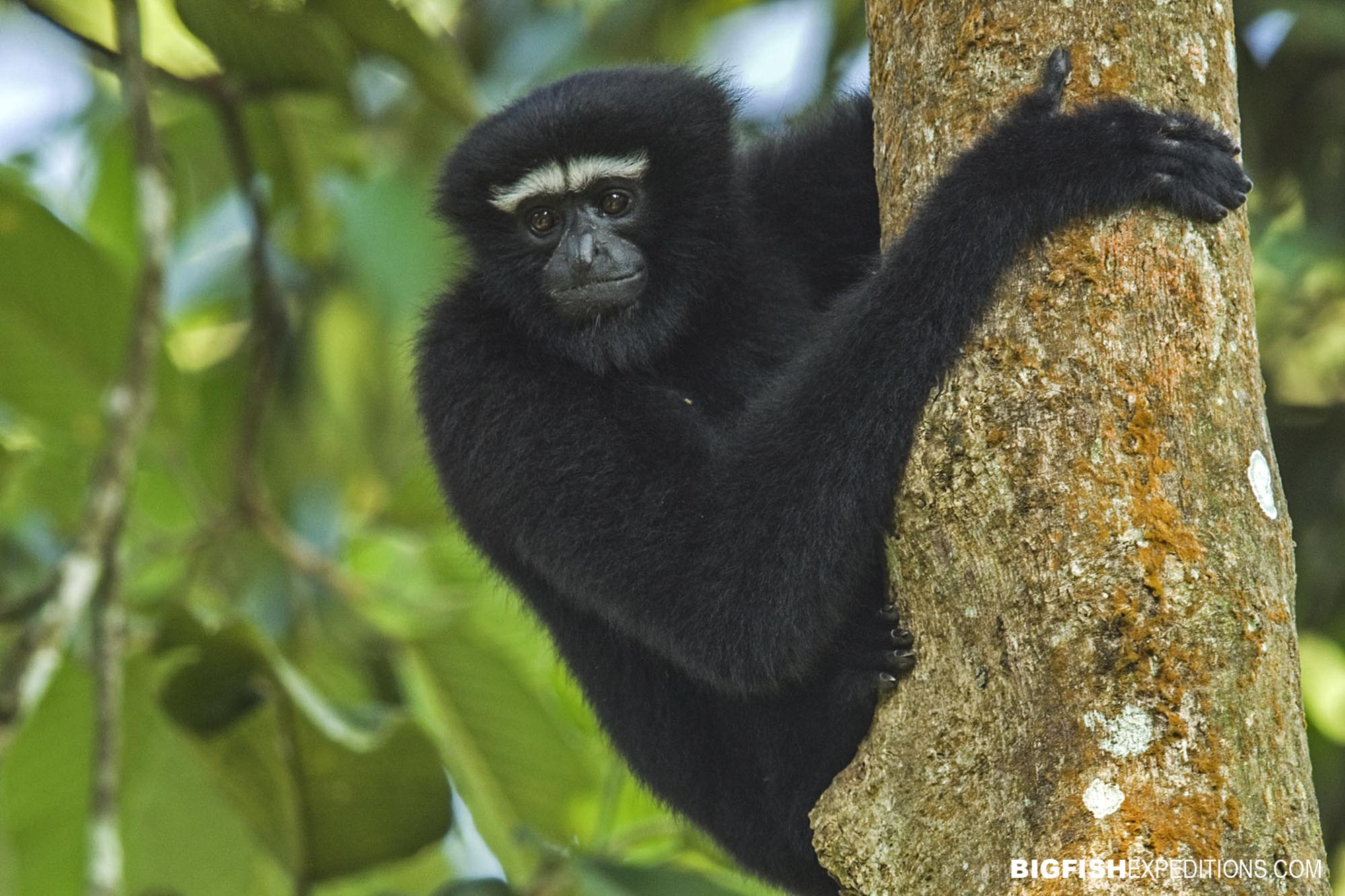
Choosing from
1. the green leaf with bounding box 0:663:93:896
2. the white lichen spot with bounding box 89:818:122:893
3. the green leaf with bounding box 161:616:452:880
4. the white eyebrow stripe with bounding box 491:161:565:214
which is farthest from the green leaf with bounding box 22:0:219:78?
the white lichen spot with bounding box 89:818:122:893

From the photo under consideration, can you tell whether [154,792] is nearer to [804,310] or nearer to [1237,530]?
[804,310]

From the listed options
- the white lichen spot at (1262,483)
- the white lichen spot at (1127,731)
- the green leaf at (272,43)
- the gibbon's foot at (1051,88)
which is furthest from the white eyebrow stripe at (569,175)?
the white lichen spot at (1127,731)

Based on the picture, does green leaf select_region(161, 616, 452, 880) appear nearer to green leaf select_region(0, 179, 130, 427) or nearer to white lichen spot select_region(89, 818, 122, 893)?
white lichen spot select_region(89, 818, 122, 893)

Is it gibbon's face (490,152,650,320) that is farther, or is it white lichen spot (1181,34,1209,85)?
gibbon's face (490,152,650,320)

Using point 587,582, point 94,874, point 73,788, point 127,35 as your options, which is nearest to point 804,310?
point 587,582

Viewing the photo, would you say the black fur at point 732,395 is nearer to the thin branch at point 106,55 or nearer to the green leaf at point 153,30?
the thin branch at point 106,55

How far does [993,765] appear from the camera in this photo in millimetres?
2438

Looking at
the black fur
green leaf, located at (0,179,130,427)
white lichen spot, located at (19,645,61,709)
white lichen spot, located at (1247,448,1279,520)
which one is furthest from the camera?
green leaf, located at (0,179,130,427)

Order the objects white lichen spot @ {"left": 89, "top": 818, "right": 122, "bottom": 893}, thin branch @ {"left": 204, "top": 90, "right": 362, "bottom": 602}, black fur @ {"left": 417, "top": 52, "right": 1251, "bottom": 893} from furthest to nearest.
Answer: thin branch @ {"left": 204, "top": 90, "right": 362, "bottom": 602} < white lichen spot @ {"left": 89, "top": 818, "right": 122, "bottom": 893} < black fur @ {"left": 417, "top": 52, "right": 1251, "bottom": 893}

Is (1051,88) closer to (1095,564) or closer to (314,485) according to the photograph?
(1095,564)

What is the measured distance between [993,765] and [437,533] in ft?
12.0

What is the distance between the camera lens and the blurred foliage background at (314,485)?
4.23 m

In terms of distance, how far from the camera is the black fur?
2955mm

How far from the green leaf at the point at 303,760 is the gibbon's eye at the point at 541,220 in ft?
4.82
